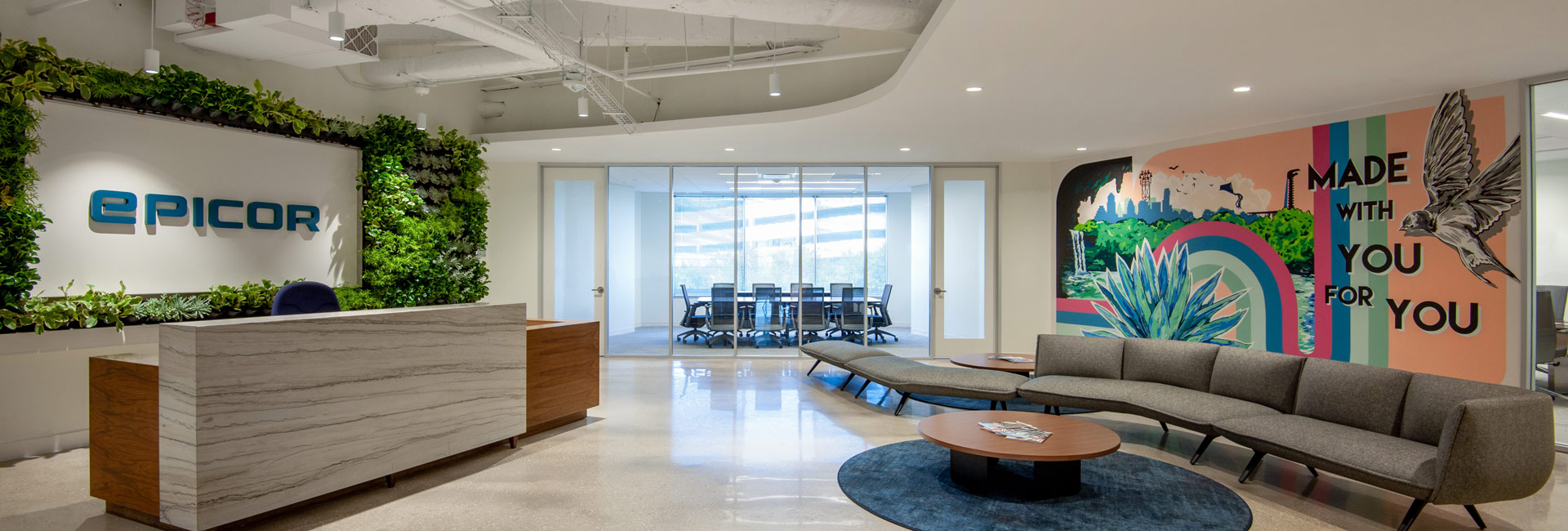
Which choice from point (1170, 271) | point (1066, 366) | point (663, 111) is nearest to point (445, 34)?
point (663, 111)

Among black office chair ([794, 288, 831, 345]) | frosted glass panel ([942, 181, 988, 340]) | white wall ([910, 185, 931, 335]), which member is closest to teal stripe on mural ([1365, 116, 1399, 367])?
frosted glass panel ([942, 181, 988, 340])

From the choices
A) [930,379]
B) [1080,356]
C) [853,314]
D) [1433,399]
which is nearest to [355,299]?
[930,379]

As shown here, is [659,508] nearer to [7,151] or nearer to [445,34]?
[7,151]

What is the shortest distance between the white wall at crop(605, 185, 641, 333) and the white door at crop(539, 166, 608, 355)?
9cm

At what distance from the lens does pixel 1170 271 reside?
Result: 7.86 meters

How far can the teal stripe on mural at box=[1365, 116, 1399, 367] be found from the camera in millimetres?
5934

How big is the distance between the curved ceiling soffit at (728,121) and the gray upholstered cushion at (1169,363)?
2978 millimetres

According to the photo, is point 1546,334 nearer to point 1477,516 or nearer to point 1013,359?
point 1477,516

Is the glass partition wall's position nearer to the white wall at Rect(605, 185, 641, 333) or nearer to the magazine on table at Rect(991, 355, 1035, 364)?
the white wall at Rect(605, 185, 641, 333)

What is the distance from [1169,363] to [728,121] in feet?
15.1

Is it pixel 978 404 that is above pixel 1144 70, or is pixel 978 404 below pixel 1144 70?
below

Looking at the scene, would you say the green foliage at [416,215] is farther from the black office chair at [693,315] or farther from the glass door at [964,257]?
the glass door at [964,257]

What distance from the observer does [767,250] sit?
10.0 metres

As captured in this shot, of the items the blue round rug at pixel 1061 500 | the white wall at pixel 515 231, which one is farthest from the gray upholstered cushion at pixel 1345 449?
the white wall at pixel 515 231
